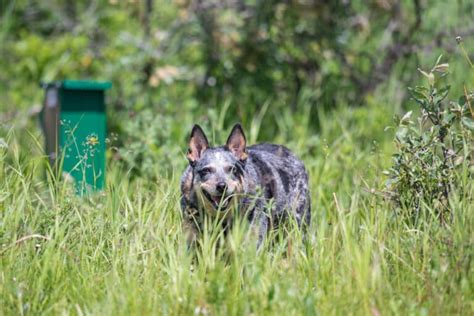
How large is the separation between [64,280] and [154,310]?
2.10 ft

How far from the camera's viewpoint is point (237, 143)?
17.2ft

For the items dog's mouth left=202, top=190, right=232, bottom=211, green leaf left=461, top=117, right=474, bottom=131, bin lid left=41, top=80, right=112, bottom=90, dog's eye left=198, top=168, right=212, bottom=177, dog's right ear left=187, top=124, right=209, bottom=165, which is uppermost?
bin lid left=41, top=80, right=112, bottom=90

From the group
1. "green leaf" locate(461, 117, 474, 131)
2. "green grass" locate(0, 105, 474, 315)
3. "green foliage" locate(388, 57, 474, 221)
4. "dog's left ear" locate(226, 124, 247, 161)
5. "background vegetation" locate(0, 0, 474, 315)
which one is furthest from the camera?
"dog's left ear" locate(226, 124, 247, 161)

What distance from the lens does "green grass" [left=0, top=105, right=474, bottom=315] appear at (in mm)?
4195

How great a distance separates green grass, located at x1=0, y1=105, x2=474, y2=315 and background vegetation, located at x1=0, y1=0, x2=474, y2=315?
0.01m

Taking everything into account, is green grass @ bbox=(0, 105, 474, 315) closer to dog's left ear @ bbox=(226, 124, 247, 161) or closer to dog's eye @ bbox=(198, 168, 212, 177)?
→ dog's eye @ bbox=(198, 168, 212, 177)

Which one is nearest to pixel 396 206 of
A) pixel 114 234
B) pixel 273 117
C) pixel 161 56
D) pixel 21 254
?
pixel 114 234

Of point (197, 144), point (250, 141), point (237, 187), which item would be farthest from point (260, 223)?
point (250, 141)

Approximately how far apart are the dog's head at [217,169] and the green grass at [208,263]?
202mm

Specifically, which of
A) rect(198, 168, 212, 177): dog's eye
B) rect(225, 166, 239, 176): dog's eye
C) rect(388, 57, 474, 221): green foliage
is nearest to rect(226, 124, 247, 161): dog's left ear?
rect(225, 166, 239, 176): dog's eye

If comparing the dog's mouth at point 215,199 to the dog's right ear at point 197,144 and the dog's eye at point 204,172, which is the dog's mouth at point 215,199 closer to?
the dog's eye at point 204,172

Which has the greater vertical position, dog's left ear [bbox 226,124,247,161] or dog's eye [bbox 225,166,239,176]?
A: dog's left ear [bbox 226,124,247,161]

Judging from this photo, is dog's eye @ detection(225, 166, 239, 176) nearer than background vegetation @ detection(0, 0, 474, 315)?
No

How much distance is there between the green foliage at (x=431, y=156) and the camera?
5023mm
